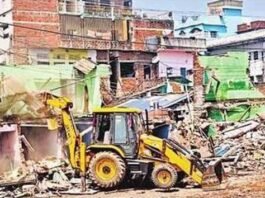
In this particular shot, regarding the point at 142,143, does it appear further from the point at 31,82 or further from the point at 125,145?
the point at 31,82

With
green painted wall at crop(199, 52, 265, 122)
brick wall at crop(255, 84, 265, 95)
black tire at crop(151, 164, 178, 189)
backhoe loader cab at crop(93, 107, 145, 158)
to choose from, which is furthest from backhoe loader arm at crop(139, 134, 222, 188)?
brick wall at crop(255, 84, 265, 95)

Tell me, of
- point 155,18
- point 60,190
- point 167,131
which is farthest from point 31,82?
point 155,18

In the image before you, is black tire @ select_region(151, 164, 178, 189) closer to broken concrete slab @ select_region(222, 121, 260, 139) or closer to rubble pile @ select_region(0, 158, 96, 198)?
rubble pile @ select_region(0, 158, 96, 198)

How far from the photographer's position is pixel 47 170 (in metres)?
21.7

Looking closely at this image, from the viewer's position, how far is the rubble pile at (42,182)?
19.7 metres

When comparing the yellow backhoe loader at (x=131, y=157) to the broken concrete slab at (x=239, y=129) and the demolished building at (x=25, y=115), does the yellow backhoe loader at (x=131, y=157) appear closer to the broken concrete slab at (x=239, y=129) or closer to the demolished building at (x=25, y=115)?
the demolished building at (x=25, y=115)

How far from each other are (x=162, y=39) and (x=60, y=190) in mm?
27946

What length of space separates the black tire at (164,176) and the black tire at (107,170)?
99 centimetres

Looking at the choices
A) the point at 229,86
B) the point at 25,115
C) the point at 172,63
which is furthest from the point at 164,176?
the point at 172,63

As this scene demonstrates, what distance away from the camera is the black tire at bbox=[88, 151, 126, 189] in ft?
64.1

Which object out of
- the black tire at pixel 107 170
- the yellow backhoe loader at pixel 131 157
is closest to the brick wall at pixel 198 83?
the yellow backhoe loader at pixel 131 157

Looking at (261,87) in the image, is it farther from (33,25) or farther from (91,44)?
(33,25)

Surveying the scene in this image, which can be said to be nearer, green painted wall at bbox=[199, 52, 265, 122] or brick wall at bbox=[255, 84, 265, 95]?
green painted wall at bbox=[199, 52, 265, 122]

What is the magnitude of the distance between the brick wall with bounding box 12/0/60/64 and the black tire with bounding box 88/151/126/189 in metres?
22.3
